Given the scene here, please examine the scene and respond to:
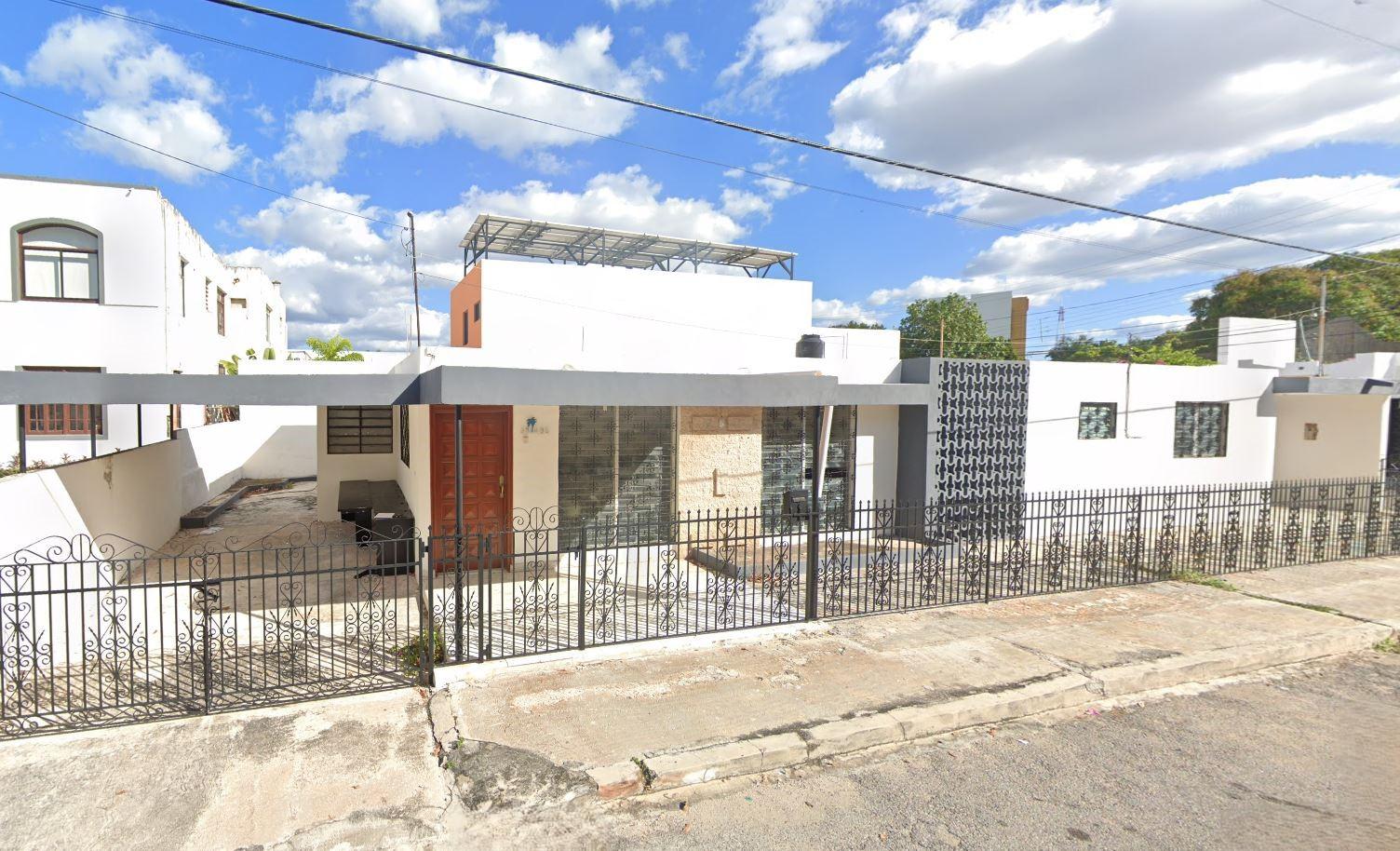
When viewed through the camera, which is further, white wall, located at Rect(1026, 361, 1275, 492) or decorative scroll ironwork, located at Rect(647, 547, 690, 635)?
white wall, located at Rect(1026, 361, 1275, 492)

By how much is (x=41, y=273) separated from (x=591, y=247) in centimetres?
1315

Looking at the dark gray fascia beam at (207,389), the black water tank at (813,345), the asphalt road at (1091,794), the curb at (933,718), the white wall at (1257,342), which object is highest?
the white wall at (1257,342)

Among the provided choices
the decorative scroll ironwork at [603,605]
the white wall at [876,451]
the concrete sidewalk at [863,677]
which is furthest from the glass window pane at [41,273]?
the white wall at [876,451]

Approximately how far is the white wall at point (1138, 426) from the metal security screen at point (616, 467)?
7.30m

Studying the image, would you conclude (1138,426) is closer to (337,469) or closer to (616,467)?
(616,467)

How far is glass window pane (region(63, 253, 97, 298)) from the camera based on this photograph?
1483 centimetres

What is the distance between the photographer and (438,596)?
7.98m

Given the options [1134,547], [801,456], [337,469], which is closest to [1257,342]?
[1134,547]

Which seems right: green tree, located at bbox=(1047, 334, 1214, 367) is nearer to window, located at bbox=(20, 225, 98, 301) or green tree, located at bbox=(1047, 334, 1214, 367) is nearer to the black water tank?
the black water tank

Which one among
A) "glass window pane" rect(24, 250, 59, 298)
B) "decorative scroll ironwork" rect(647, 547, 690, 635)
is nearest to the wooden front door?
"decorative scroll ironwork" rect(647, 547, 690, 635)

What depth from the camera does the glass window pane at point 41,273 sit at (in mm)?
14633

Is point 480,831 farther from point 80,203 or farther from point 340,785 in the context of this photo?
point 80,203

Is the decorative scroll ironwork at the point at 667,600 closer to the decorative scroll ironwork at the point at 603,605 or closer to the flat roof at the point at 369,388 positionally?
the decorative scroll ironwork at the point at 603,605

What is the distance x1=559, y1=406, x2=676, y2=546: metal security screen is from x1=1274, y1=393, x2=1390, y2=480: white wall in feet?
50.8
